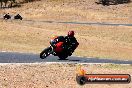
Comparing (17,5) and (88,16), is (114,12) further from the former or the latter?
(17,5)

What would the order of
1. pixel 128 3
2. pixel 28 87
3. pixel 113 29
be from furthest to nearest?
pixel 128 3, pixel 113 29, pixel 28 87

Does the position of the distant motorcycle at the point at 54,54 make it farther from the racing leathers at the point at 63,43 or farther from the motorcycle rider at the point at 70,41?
the motorcycle rider at the point at 70,41

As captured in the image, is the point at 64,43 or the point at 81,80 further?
the point at 64,43

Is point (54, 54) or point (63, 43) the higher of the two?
point (63, 43)

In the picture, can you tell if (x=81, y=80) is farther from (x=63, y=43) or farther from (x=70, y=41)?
(x=70, y=41)

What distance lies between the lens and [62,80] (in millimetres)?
19938

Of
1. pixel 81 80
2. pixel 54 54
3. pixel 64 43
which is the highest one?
pixel 81 80

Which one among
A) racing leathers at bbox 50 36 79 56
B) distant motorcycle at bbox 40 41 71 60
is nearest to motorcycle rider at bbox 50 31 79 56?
racing leathers at bbox 50 36 79 56

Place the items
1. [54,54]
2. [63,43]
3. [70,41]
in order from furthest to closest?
1. [70,41]
2. [54,54]
3. [63,43]

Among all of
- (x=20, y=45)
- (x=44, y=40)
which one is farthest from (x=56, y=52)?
(x=44, y=40)

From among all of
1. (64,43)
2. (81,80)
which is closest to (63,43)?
(64,43)

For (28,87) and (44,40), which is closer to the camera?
(28,87)

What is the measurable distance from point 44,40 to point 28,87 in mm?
22655

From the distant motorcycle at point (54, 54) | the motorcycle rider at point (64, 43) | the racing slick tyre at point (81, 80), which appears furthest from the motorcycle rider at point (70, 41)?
the racing slick tyre at point (81, 80)
